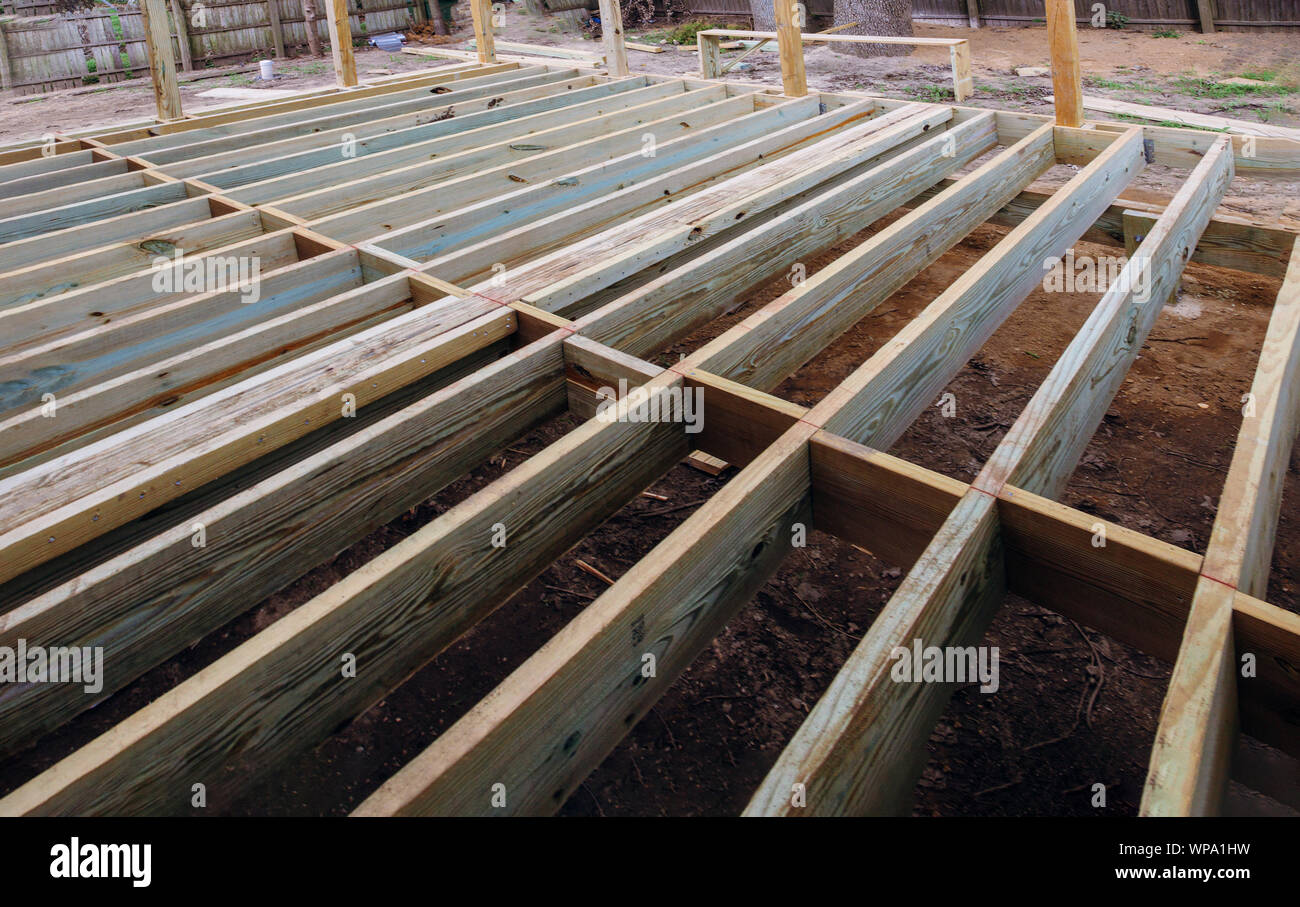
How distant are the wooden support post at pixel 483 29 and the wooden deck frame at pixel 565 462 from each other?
320cm

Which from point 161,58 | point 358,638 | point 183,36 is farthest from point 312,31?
point 358,638

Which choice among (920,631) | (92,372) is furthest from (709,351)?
(92,372)

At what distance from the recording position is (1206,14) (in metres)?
11.8

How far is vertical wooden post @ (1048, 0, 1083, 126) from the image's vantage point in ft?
13.4

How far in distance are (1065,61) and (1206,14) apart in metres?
10.4

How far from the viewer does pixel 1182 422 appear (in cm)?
394

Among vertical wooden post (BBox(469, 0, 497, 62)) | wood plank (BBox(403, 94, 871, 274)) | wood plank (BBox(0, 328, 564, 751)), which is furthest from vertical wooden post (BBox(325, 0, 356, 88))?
wood plank (BBox(0, 328, 564, 751))

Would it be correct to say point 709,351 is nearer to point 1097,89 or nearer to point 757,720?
point 757,720

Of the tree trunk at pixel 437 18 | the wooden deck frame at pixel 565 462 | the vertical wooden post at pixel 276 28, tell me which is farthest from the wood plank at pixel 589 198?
the tree trunk at pixel 437 18

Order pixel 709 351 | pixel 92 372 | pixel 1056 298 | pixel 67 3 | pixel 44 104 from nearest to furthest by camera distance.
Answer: pixel 709 351 → pixel 92 372 → pixel 1056 298 → pixel 44 104 → pixel 67 3

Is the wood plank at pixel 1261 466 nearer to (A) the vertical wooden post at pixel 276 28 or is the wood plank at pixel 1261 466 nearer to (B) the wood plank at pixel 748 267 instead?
(B) the wood plank at pixel 748 267

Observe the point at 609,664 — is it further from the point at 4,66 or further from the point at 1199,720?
the point at 4,66

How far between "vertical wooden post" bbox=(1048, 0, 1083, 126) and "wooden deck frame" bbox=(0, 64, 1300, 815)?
20 cm
